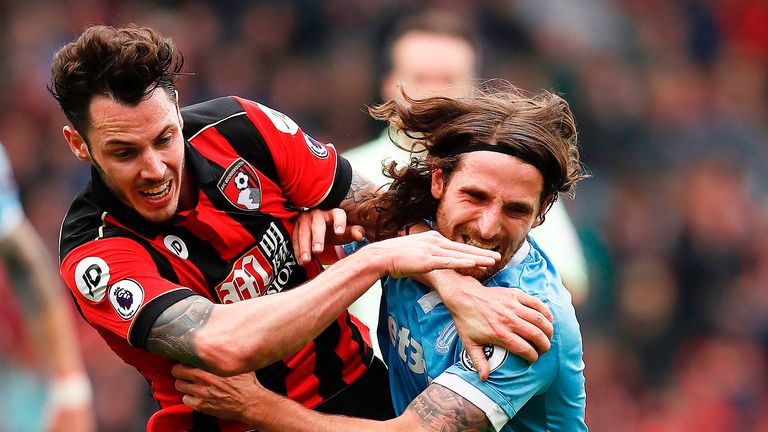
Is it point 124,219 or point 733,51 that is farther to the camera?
point 733,51

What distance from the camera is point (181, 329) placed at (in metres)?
3.64

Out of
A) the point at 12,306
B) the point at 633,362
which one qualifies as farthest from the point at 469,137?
the point at 12,306

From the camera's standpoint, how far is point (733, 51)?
420 inches

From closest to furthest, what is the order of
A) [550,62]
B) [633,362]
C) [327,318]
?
1. [327,318]
2. [633,362]
3. [550,62]

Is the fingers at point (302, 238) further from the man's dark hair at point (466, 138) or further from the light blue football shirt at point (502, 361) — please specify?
the light blue football shirt at point (502, 361)

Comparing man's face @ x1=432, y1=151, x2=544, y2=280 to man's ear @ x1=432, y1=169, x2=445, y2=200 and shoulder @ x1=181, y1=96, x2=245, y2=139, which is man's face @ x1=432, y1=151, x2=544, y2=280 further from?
shoulder @ x1=181, y1=96, x2=245, y2=139

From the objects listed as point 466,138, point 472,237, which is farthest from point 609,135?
point 472,237

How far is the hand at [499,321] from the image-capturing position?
3736 millimetres

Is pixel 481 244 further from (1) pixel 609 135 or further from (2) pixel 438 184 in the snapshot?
(1) pixel 609 135

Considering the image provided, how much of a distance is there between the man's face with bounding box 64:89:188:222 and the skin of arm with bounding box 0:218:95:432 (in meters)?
2.66

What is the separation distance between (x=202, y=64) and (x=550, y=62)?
9.82 feet

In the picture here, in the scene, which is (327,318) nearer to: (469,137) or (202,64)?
(469,137)

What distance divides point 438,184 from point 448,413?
841mm

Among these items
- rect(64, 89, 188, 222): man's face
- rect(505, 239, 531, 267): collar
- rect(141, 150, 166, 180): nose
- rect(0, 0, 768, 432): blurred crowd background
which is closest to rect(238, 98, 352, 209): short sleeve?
rect(64, 89, 188, 222): man's face
